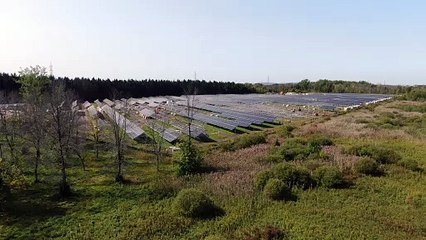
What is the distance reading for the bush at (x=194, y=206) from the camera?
896 inches

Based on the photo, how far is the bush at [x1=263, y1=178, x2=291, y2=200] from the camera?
24.7 metres

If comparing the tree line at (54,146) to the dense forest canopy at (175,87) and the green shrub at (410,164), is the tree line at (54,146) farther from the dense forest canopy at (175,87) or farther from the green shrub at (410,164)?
the dense forest canopy at (175,87)

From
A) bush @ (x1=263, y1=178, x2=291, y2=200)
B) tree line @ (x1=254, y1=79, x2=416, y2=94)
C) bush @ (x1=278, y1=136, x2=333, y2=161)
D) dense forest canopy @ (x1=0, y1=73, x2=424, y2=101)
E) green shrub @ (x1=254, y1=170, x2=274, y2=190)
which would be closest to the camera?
bush @ (x1=263, y1=178, x2=291, y2=200)

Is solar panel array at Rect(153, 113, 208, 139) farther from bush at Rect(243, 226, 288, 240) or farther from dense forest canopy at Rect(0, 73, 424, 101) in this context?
bush at Rect(243, 226, 288, 240)

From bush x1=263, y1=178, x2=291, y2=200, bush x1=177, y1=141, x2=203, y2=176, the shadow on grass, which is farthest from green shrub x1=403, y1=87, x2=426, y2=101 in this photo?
the shadow on grass

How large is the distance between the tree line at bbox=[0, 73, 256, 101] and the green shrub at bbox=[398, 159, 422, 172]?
279 feet

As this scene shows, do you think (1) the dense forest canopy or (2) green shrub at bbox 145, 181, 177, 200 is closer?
(2) green shrub at bbox 145, 181, 177, 200

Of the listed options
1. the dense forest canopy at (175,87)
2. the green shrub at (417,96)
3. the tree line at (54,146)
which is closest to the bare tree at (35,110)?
the tree line at (54,146)

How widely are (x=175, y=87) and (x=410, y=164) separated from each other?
132 meters

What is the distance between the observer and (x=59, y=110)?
29.3 metres

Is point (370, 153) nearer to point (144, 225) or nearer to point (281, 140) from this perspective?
point (281, 140)

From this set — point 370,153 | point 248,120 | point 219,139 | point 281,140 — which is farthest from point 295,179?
point 248,120

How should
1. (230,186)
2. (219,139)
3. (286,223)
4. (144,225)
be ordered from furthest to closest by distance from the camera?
(219,139), (230,186), (144,225), (286,223)

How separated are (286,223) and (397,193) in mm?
9820
